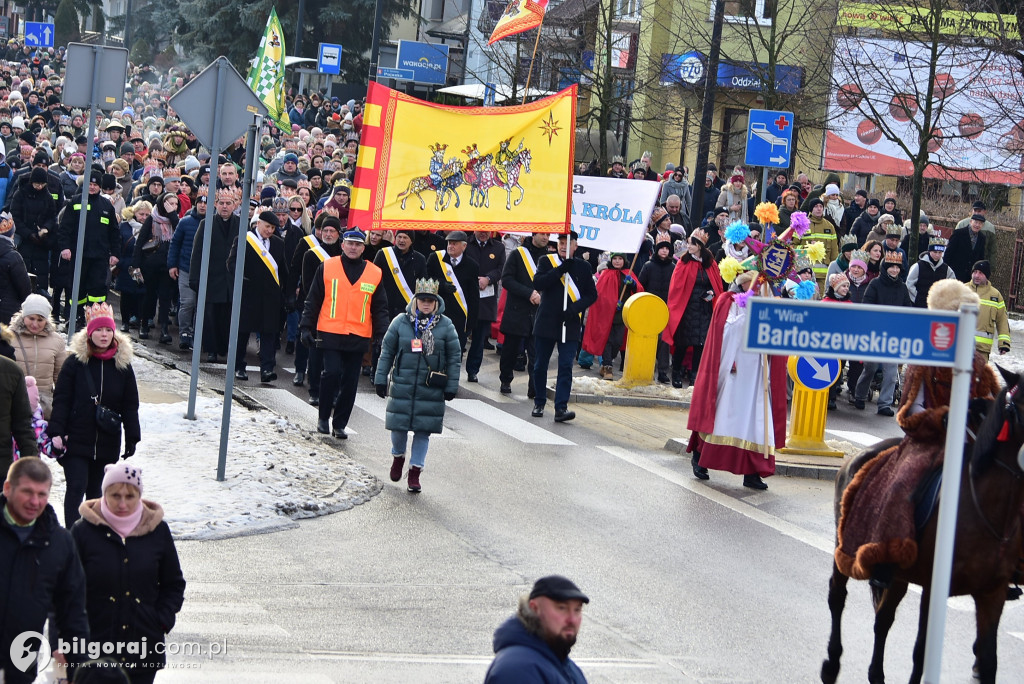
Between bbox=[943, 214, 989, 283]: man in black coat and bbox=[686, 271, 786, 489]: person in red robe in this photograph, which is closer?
bbox=[686, 271, 786, 489]: person in red robe

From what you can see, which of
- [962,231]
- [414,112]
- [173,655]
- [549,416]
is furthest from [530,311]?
[173,655]

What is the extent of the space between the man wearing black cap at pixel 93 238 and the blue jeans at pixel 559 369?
5782 millimetres

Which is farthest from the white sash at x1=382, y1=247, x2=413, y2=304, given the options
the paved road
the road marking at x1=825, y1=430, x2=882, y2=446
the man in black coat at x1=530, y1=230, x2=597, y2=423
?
the road marking at x1=825, y1=430, x2=882, y2=446

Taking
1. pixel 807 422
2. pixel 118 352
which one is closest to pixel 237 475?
pixel 118 352

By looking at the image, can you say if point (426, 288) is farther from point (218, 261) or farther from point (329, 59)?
point (329, 59)

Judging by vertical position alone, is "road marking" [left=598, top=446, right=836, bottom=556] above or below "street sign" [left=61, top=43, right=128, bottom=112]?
below

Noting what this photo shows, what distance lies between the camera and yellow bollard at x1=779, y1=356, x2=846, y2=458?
49.0ft

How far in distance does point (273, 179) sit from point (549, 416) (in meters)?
11.3

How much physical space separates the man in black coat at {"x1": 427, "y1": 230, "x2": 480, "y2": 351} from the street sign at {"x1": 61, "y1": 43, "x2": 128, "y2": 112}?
4.68 meters

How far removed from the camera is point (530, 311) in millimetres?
18234

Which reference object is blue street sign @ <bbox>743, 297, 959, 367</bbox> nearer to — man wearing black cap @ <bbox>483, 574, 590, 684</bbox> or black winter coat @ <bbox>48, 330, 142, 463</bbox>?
man wearing black cap @ <bbox>483, 574, 590, 684</bbox>

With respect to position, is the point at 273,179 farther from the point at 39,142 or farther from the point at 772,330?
the point at 772,330

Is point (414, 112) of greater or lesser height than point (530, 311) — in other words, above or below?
above

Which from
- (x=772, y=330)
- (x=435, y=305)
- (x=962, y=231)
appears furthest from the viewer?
(x=962, y=231)
